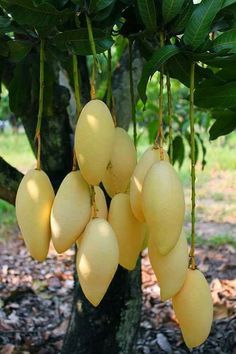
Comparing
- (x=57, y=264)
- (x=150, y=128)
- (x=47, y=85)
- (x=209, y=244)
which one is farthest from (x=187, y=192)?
(x=47, y=85)

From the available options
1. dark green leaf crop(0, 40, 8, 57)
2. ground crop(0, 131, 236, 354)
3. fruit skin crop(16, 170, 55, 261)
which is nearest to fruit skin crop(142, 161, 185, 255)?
fruit skin crop(16, 170, 55, 261)

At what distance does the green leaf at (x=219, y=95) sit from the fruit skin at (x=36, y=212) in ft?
0.87

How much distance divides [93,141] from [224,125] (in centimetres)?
48

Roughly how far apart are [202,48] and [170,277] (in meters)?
0.26

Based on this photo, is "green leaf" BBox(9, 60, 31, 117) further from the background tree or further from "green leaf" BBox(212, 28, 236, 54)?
"green leaf" BBox(212, 28, 236, 54)

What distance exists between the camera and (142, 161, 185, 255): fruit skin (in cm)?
54

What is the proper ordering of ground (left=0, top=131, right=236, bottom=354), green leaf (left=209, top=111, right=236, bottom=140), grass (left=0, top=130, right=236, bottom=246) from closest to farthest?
green leaf (left=209, top=111, right=236, bottom=140), ground (left=0, top=131, right=236, bottom=354), grass (left=0, top=130, right=236, bottom=246)

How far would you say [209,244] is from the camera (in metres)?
3.07

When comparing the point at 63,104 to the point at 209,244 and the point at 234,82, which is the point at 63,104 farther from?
the point at 209,244

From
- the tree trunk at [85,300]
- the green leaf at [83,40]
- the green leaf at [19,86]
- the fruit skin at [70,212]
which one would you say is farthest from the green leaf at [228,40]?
the tree trunk at [85,300]

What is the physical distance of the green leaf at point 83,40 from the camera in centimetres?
63

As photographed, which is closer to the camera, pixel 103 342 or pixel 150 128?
pixel 103 342

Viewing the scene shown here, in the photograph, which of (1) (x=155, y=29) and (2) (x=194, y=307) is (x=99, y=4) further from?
(2) (x=194, y=307)

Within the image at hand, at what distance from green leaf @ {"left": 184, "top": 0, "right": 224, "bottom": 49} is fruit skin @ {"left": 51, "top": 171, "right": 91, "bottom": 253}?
203 millimetres
